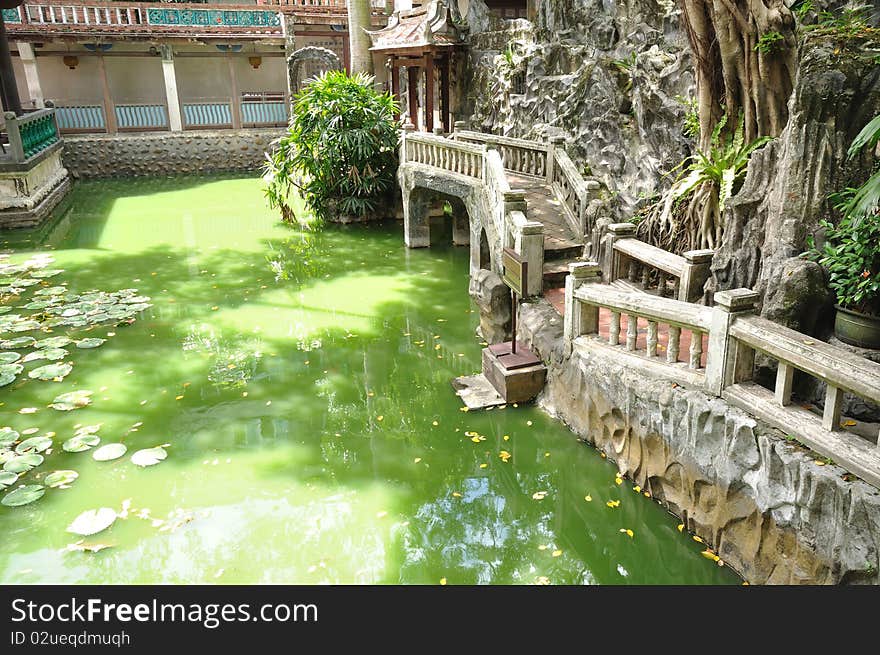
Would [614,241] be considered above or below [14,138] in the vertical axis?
below

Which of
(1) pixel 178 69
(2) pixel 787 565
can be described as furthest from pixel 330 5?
(2) pixel 787 565

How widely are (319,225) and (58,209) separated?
8.10m

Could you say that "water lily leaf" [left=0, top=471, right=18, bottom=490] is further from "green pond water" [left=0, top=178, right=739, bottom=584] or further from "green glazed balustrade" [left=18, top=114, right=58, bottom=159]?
"green glazed balustrade" [left=18, top=114, right=58, bottom=159]

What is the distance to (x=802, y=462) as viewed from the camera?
4664mm

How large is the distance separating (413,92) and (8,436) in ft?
60.2

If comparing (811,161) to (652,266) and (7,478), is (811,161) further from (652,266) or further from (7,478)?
(7,478)

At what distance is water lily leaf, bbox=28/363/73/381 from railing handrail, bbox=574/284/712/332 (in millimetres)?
6879

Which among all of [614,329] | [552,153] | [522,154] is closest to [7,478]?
[614,329]

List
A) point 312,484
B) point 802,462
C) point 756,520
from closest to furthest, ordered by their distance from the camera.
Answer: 1. point 802,462
2. point 756,520
3. point 312,484

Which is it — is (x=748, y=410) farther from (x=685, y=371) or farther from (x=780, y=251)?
(x=780, y=251)

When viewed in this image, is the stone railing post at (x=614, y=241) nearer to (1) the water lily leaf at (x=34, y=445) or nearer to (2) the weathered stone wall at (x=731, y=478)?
(2) the weathered stone wall at (x=731, y=478)

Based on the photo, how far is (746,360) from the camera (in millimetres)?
5430

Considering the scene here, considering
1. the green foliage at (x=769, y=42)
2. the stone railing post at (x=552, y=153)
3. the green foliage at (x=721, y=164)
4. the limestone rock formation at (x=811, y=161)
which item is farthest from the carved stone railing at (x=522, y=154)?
the limestone rock formation at (x=811, y=161)

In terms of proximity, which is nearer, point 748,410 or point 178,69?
point 748,410
